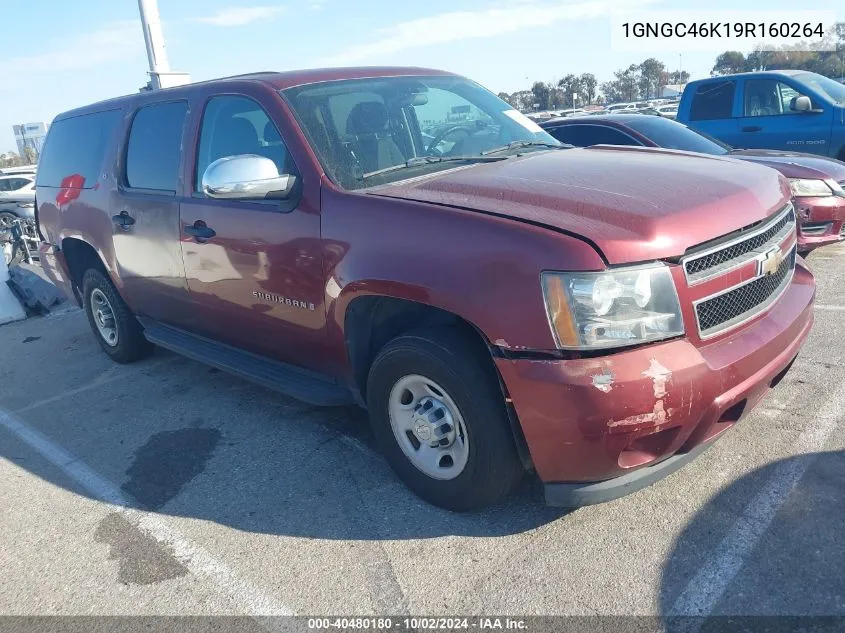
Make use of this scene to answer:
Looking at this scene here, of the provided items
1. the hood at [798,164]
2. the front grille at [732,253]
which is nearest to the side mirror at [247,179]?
the front grille at [732,253]

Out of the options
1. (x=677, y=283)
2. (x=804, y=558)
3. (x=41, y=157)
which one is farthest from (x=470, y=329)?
(x=41, y=157)

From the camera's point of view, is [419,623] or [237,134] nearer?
[419,623]

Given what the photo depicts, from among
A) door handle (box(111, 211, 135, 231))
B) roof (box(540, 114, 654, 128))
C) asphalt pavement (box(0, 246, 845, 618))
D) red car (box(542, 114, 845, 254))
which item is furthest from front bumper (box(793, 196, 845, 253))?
door handle (box(111, 211, 135, 231))

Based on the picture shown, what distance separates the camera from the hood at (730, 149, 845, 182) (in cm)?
641

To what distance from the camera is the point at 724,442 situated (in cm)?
344

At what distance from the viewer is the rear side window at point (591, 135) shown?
23.8 feet

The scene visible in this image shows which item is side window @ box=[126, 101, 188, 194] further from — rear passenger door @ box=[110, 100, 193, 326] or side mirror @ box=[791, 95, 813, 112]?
side mirror @ box=[791, 95, 813, 112]

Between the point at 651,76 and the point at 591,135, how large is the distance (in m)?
59.8

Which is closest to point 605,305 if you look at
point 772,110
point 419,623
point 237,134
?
point 419,623

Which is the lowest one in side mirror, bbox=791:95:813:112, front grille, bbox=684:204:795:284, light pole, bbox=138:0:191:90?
front grille, bbox=684:204:795:284

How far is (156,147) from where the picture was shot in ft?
14.7

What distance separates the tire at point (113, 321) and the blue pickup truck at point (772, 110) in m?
7.91

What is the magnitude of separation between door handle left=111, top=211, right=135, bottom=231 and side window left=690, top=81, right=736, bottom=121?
27.4ft

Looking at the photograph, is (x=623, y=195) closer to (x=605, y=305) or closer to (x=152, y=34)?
(x=605, y=305)
